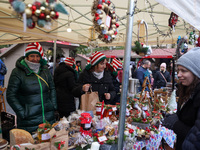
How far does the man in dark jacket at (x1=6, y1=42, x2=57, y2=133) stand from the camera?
6.60 ft

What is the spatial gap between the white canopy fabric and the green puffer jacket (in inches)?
68.1

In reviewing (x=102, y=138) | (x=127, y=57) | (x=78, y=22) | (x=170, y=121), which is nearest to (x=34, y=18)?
(x=127, y=57)

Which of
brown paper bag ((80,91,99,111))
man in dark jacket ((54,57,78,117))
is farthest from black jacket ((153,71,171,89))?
brown paper bag ((80,91,99,111))

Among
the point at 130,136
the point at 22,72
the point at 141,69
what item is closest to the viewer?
the point at 130,136

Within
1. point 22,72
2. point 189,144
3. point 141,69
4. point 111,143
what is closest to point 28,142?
point 111,143

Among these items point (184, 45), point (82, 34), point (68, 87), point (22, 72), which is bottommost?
point (68, 87)

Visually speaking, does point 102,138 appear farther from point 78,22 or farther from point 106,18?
point 78,22

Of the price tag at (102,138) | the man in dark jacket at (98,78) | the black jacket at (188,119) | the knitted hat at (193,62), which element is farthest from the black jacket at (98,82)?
the knitted hat at (193,62)

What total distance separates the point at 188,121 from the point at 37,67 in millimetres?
1829

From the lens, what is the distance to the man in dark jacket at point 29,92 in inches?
79.2

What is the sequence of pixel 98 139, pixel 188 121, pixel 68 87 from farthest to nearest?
pixel 68 87, pixel 98 139, pixel 188 121

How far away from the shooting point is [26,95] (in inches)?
82.7

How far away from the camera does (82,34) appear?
16.2ft

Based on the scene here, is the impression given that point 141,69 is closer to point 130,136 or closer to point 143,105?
point 143,105
